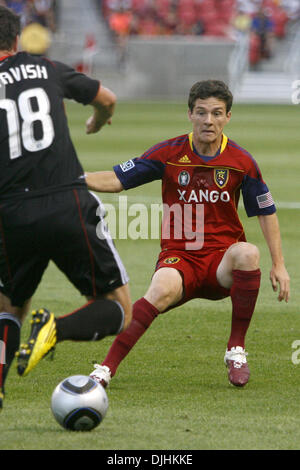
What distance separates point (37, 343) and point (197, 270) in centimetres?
175

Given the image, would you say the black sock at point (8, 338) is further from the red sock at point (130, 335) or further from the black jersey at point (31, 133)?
the red sock at point (130, 335)

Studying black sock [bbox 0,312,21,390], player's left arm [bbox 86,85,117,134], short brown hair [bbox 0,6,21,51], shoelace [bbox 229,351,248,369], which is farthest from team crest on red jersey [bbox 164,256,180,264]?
short brown hair [bbox 0,6,21,51]

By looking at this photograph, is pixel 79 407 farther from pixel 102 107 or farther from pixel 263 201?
pixel 263 201

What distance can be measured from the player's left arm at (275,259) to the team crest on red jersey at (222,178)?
0.30m

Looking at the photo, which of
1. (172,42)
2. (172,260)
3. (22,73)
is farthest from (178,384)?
(172,42)

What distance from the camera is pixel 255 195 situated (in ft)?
19.9

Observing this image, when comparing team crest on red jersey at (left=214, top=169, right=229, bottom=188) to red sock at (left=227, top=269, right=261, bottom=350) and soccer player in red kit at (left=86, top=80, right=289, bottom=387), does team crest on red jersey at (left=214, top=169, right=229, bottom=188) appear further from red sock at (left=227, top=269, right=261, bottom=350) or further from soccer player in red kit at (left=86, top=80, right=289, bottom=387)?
red sock at (left=227, top=269, right=261, bottom=350)

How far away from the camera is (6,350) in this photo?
495 cm

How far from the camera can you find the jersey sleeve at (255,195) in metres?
6.04

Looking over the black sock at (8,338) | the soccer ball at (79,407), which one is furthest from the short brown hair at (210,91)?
the soccer ball at (79,407)

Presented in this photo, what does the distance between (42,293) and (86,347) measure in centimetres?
192

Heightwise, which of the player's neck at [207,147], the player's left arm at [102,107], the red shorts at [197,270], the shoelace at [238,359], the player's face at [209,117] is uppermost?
the player's face at [209,117]

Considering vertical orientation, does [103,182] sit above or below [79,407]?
above
